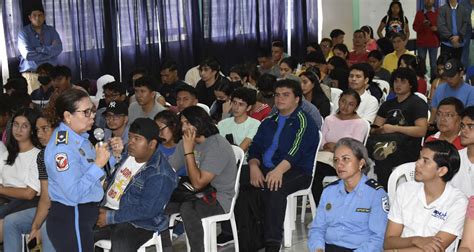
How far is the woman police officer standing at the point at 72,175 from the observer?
3842 millimetres

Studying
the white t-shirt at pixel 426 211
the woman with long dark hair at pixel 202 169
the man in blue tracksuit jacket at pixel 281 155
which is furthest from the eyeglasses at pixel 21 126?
the white t-shirt at pixel 426 211

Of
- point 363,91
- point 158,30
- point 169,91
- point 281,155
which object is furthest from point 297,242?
point 158,30

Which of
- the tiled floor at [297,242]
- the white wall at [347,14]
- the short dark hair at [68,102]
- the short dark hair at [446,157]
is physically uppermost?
the white wall at [347,14]

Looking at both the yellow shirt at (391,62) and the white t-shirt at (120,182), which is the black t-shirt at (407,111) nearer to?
the white t-shirt at (120,182)

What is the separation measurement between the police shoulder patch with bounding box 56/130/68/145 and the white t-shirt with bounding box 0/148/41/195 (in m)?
1.09

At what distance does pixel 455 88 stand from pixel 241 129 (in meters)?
1.83

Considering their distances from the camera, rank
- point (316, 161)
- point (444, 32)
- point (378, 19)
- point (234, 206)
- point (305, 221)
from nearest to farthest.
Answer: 1. point (234, 206)
2. point (316, 161)
3. point (305, 221)
4. point (444, 32)
5. point (378, 19)

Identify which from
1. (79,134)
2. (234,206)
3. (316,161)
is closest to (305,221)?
(316,161)

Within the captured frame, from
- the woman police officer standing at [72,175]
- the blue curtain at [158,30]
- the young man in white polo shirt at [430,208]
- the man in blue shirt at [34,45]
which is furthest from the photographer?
the blue curtain at [158,30]

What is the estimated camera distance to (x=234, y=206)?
5.24 metres

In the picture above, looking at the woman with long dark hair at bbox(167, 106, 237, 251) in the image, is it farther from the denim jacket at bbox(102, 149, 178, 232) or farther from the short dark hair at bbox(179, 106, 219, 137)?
the denim jacket at bbox(102, 149, 178, 232)

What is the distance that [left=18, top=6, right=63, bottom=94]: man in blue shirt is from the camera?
862cm

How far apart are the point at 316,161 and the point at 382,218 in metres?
1.79

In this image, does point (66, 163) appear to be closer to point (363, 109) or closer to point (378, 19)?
point (363, 109)
